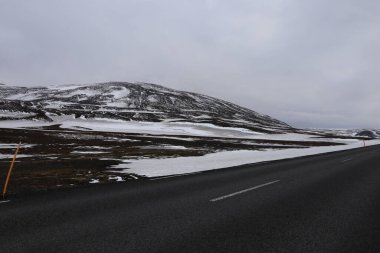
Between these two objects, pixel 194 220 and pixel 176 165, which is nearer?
pixel 194 220

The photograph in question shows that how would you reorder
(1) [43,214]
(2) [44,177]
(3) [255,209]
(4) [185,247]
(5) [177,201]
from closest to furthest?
(4) [185,247]
(1) [43,214]
(3) [255,209]
(5) [177,201]
(2) [44,177]

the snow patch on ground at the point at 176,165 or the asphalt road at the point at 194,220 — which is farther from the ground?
the snow patch on ground at the point at 176,165

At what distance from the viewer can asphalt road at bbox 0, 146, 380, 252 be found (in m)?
5.68

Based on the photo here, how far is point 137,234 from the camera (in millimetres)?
6172

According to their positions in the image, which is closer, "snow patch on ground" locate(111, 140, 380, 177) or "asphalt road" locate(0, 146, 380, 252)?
"asphalt road" locate(0, 146, 380, 252)

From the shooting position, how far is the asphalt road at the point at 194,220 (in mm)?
5676

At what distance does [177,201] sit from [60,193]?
12.9 feet

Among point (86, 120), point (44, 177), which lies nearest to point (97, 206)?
point (44, 177)

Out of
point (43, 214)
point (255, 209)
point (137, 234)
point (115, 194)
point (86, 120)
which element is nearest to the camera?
point (137, 234)

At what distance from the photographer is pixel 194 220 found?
723 centimetres

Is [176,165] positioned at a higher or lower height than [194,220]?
higher

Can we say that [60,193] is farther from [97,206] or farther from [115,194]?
[97,206]

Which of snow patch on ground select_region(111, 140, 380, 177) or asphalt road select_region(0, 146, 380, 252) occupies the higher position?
snow patch on ground select_region(111, 140, 380, 177)

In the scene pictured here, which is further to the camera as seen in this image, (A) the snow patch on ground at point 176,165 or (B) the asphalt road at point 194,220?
(A) the snow patch on ground at point 176,165
